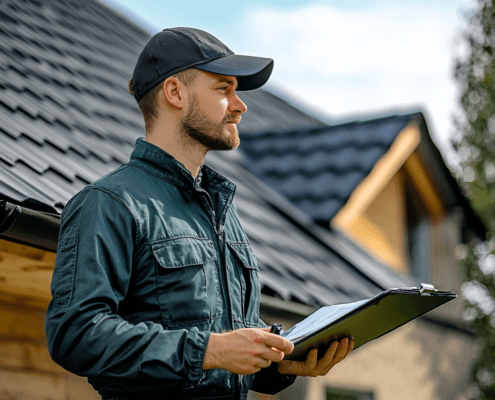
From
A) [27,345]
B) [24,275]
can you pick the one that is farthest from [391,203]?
[24,275]

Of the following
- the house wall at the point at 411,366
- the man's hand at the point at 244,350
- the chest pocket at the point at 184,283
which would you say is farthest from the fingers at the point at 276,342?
the house wall at the point at 411,366

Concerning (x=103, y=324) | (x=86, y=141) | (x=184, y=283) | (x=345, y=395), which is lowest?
(x=345, y=395)

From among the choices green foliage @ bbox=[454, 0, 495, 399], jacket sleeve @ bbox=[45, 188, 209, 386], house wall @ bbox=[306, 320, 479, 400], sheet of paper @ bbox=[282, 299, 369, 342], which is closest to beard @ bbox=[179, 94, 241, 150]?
jacket sleeve @ bbox=[45, 188, 209, 386]

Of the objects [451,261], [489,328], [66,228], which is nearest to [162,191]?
[66,228]

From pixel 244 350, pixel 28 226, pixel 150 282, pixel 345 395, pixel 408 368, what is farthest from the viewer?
pixel 408 368

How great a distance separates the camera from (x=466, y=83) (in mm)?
10664

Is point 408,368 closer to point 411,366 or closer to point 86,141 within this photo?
point 411,366

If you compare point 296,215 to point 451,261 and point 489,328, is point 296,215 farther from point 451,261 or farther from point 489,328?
point 489,328

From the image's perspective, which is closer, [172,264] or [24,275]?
[172,264]

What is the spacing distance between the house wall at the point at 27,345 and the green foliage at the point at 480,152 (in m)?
6.66

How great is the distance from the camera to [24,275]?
3350 mm

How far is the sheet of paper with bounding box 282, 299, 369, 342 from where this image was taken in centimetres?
190

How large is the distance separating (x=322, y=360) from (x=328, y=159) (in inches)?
196

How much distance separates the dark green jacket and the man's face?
12 centimetres
